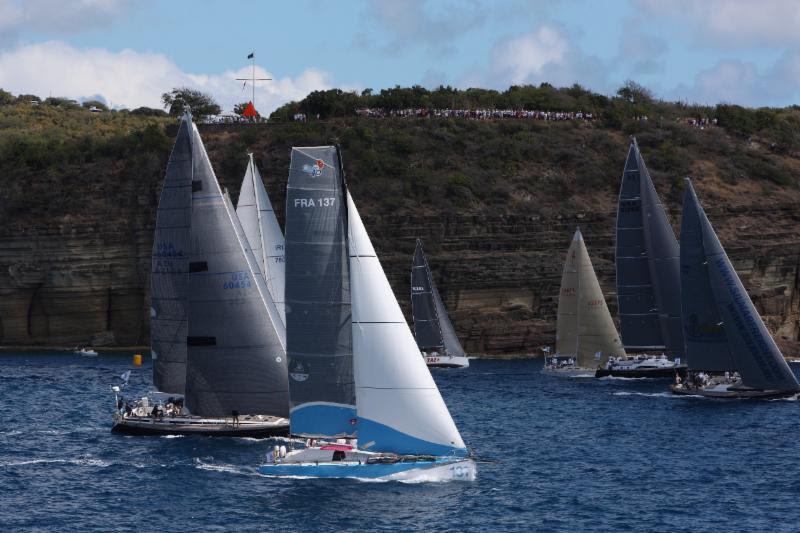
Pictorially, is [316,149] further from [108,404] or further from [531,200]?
[531,200]

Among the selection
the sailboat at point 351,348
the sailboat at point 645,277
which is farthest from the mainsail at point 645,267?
the sailboat at point 351,348

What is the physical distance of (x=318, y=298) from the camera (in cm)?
3909

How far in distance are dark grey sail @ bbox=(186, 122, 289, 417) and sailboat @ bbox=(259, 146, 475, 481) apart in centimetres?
740

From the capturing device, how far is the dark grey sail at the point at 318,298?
38.5 m

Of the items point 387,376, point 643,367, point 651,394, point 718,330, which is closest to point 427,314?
point 643,367

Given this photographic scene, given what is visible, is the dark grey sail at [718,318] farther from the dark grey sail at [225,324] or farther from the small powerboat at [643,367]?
the dark grey sail at [225,324]

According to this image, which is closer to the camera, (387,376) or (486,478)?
(387,376)

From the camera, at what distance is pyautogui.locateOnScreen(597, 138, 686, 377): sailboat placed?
74250 mm

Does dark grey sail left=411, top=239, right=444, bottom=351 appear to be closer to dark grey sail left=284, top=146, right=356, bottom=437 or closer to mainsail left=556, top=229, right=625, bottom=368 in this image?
mainsail left=556, top=229, right=625, bottom=368

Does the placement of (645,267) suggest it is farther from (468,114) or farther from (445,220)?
(468,114)

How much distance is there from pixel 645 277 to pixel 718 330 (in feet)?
40.1

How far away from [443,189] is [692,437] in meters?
54.6

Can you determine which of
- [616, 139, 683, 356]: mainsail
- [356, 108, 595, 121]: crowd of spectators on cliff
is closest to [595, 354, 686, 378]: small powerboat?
[616, 139, 683, 356]: mainsail

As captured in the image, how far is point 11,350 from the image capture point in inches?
3772
